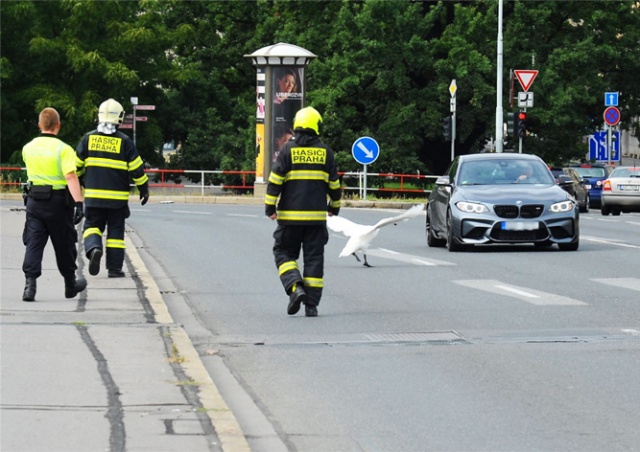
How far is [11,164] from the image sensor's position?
192ft

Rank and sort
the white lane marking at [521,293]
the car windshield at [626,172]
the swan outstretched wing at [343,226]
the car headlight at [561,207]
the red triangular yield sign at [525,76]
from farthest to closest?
the red triangular yield sign at [525,76], the car windshield at [626,172], the car headlight at [561,207], the swan outstretched wing at [343,226], the white lane marking at [521,293]

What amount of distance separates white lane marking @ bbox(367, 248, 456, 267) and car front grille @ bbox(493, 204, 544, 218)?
1.38 metres

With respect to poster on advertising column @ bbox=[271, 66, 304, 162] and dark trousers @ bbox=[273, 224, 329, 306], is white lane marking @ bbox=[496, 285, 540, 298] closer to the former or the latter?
dark trousers @ bbox=[273, 224, 329, 306]

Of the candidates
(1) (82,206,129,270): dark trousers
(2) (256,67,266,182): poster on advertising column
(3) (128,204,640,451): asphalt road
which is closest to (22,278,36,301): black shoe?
(3) (128,204,640,451): asphalt road

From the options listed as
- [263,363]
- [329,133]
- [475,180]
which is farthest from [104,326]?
[329,133]

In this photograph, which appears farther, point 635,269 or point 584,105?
point 584,105

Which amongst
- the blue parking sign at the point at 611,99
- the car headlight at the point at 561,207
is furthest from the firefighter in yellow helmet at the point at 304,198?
the blue parking sign at the point at 611,99

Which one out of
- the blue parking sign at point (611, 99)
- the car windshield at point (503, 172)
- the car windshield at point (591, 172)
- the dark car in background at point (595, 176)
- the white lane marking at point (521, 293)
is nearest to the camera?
the white lane marking at point (521, 293)

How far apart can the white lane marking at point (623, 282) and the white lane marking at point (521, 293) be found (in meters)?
1.08

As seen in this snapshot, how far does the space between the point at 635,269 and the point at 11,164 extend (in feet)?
137

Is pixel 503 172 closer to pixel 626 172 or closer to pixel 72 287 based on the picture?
pixel 72 287

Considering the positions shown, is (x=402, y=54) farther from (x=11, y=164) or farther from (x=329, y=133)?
(x=11, y=164)

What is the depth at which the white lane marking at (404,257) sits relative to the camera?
20734mm

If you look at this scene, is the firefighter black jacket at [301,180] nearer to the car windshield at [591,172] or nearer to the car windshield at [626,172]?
the car windshield at [626,172]
